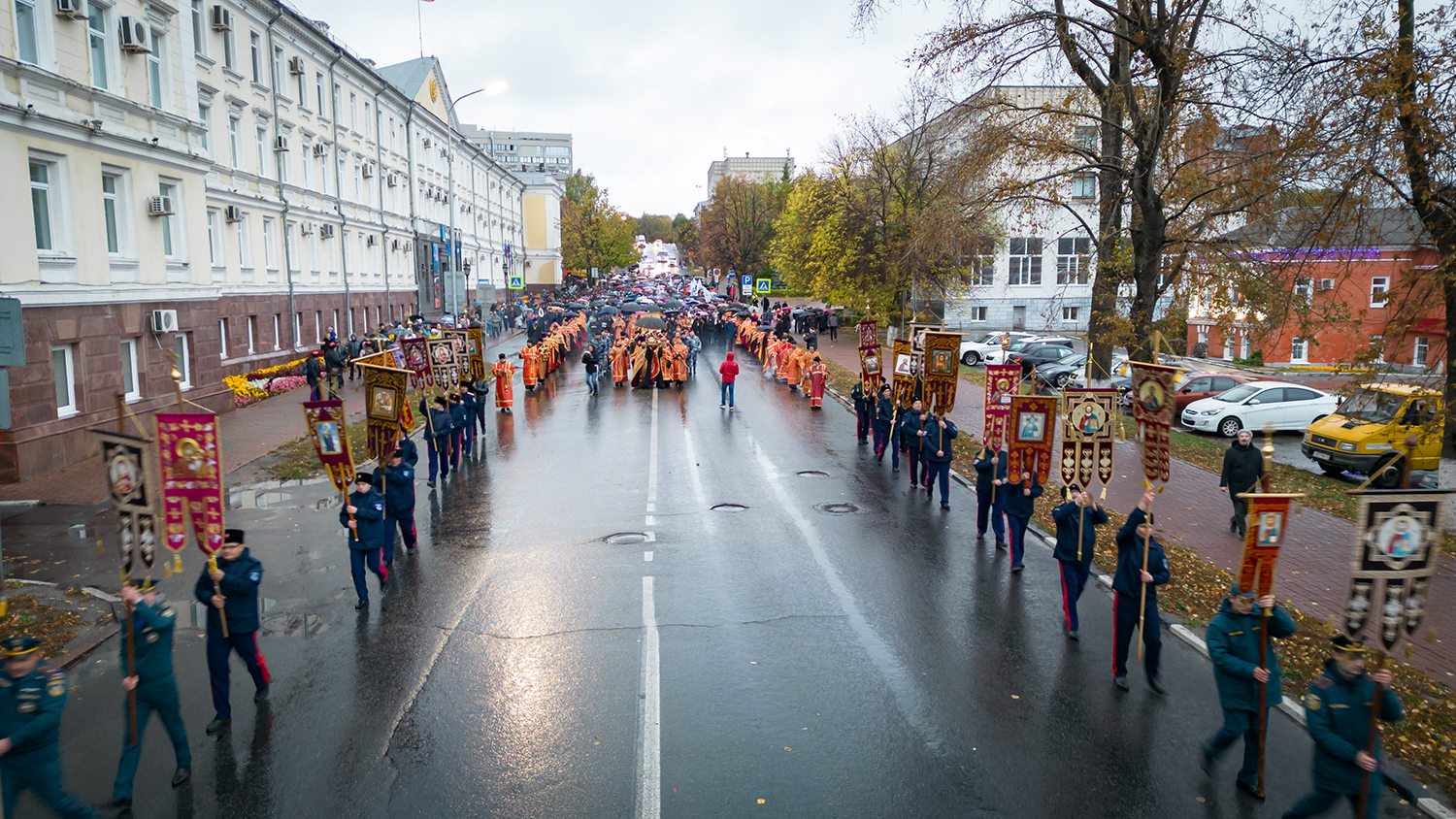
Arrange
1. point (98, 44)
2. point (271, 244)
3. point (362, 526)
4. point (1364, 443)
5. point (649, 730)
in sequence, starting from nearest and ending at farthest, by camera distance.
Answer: point (649, 730)
point (362, 526)
point (1364, 443)
point (98, 44)
point (271, 244)

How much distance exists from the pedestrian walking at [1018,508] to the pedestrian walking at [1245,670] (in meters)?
4.34

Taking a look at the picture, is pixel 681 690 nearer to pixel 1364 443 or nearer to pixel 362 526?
pixel 362 526

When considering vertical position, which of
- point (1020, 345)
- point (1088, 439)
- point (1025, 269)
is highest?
point (1025, 269)

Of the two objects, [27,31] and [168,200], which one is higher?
[27,31]

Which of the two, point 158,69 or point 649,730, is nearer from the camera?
point 649,730

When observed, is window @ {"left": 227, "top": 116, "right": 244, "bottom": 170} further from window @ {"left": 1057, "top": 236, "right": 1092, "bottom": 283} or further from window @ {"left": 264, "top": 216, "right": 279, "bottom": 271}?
window @ {"left": 1057, "top": 236, "right": 1092, "bottom": 283}

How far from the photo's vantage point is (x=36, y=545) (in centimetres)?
1141

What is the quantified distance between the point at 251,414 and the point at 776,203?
6361cm

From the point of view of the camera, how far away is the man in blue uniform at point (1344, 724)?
5180mm

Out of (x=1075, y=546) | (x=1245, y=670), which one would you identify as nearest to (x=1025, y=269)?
(x=1075, y=546)

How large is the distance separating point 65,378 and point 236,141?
1422cm

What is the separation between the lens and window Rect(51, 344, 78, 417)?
51.2 feet

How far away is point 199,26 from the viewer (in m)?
25.1

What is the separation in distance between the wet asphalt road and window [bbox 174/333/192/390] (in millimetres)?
9362
